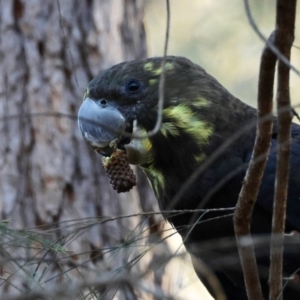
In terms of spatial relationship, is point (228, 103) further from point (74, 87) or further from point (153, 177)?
point (74, 87)

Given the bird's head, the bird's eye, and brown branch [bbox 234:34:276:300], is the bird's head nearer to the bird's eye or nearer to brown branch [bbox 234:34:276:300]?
the bird's eye

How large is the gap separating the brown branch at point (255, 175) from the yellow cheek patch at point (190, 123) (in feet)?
2.48

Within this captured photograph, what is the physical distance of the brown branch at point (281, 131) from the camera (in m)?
1.39

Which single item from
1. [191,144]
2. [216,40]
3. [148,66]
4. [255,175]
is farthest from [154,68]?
[216,40]

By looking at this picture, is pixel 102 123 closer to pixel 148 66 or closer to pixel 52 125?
pixel 148 66

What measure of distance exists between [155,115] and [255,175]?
2.70ft

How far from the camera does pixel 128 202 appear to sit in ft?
11.4

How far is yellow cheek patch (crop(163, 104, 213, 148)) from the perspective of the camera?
2.36 metres

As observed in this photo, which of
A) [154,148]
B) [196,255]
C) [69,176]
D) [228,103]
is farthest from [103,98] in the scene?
[69,176]

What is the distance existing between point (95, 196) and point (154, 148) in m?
1.10

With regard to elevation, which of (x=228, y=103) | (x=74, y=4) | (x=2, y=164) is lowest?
(x=2, y=164)

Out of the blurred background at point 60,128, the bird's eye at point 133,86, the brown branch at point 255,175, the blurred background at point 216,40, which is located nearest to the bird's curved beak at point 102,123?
the bird's eye at point 133,86

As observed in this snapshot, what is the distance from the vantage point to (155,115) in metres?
2.32

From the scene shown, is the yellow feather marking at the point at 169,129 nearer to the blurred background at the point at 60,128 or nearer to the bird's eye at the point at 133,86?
the bird's eye at the point at 133,86
